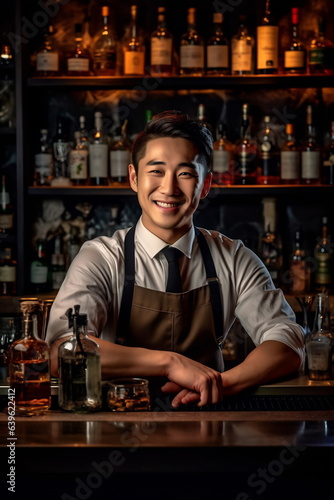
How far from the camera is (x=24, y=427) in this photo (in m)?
1.35

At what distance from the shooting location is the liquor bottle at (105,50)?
3.24m

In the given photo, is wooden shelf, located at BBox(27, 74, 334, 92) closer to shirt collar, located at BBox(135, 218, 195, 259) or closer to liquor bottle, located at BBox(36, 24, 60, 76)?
liquor bottle, located at BBox(36, 24, 60, 76)

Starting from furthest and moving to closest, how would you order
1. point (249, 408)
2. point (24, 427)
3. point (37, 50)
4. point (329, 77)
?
point (37, 50)
point (329, 77)
point (249, 408)
point (24, 427)

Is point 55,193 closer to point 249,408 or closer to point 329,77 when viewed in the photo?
point 329,77

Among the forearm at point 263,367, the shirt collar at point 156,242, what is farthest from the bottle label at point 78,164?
the forearm at point 263,367

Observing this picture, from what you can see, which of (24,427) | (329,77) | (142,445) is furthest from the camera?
(329,77)

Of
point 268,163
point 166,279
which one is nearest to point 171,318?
point 166,279

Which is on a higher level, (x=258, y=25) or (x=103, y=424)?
(x=258, y=25)

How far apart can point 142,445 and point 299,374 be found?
2.12ft

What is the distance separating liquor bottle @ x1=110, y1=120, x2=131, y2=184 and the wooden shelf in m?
0.23

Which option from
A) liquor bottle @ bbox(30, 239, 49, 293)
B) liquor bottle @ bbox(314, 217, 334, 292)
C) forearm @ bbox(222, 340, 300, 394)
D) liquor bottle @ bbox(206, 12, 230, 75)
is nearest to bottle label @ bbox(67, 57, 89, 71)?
liquor bottle @ bbox(206, 12, 230, 75)

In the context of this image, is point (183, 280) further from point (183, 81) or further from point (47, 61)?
point (47, 61)

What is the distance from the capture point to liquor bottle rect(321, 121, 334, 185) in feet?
10.6
